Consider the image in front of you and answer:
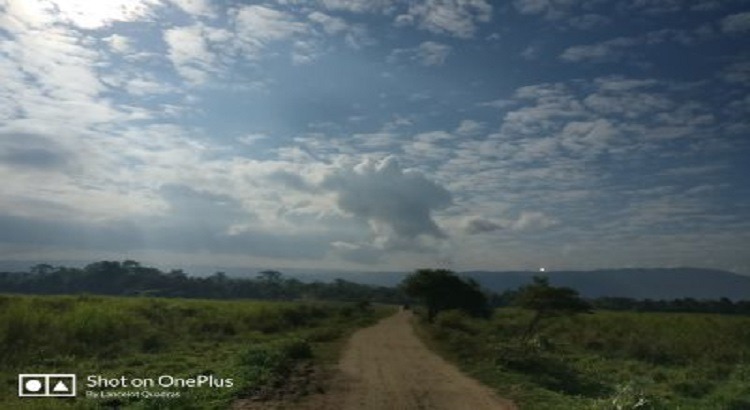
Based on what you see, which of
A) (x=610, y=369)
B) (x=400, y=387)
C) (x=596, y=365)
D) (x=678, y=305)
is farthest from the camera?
(x=678, y=305)

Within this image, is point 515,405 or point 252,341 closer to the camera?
point 515,405

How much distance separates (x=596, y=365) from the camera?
29219 millimetres

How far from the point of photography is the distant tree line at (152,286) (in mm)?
149875

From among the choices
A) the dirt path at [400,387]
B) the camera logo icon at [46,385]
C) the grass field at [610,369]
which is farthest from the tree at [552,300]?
the camera logo icon at [46,385]

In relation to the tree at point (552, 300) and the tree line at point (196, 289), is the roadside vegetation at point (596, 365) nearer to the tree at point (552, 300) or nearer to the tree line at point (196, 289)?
the tree at point (552, 300)

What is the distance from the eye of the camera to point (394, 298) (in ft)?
594

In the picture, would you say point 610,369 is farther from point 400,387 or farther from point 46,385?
point 46,385

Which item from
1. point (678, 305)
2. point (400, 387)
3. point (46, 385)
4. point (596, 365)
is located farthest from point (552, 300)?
point (678, 305)

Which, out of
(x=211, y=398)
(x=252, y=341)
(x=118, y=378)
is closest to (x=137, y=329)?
(x=252, y=341)

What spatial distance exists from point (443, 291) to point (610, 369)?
36.2 meters

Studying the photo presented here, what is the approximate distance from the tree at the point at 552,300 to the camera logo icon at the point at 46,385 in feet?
87.0

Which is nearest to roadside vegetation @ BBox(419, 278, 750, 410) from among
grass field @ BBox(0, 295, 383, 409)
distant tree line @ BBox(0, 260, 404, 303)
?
grass field @ BBox(0, 295, 383, 409)

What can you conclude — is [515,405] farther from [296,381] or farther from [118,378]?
[118,378]

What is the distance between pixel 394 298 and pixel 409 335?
461ft
